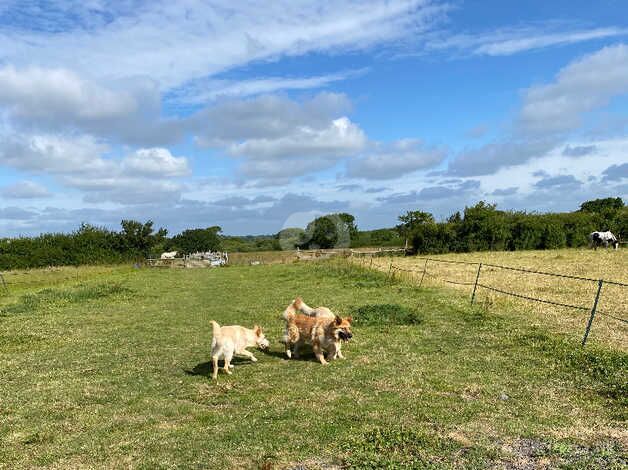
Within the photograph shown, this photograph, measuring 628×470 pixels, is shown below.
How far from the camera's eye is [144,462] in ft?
19.9

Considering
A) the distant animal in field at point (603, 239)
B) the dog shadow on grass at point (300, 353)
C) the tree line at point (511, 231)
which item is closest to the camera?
the dog shadow on grass at point (300, 353)

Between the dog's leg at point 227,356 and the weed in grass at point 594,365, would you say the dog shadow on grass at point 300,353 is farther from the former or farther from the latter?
the weed in grass at point 594,365

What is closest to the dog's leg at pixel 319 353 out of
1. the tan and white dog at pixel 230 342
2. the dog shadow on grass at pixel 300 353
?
the dog shadow on grass at pixel 300 353

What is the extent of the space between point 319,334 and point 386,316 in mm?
4857

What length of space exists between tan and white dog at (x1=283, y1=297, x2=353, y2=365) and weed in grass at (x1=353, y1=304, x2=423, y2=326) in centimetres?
358

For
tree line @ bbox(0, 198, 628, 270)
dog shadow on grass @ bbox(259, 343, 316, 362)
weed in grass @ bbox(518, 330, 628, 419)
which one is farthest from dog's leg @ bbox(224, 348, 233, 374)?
tree line @ bbox(0, 198, 628, 270)

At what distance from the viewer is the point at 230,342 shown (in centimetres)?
966

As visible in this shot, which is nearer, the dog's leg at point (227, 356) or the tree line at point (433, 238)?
the dog's leg at point (227, 356)

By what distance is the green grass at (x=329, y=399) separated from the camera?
618cm

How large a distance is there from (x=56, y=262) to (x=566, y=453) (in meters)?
54.1

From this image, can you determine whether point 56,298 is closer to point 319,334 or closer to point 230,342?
point 230,342

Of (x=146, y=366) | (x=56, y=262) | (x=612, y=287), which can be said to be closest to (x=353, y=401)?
(x=146, y=366)

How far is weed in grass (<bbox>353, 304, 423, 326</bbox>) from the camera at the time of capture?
14.6 metres

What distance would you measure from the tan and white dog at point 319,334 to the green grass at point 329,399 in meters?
0.33
